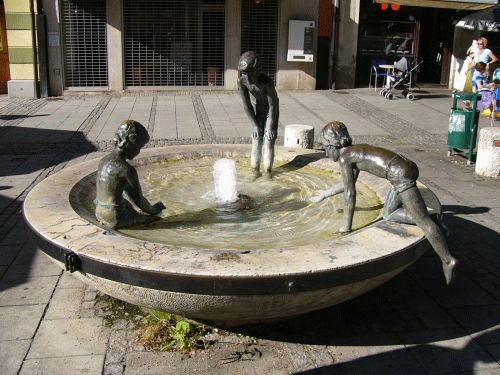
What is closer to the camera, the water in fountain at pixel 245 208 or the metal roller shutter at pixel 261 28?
the water in fountain at pixel 245 208

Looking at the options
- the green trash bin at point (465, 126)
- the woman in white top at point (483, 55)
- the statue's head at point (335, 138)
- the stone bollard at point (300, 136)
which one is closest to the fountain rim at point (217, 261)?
the statue's head at point (335, 138)

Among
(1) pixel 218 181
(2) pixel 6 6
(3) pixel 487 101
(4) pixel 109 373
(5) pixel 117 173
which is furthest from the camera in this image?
(2) pixel 6 6

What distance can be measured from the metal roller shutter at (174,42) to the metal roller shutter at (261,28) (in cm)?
65

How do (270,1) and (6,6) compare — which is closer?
(6,6)

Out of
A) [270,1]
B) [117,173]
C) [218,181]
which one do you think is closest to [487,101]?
[270,1]

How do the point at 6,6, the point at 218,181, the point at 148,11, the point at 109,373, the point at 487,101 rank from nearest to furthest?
the point at 109,373 → the point at 218,181 → the point at 487,101 → the point at 6,6 → the point at 148,11

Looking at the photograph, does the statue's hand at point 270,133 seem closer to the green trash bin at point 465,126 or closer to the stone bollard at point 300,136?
the stone bollard at point 300,136

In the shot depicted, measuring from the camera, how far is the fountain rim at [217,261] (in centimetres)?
382

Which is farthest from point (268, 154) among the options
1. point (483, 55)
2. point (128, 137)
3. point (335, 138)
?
point (483, 55)

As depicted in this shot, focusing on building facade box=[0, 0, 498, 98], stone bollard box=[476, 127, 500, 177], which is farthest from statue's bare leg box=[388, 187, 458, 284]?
building facade box=[0, 0, 498, 98]

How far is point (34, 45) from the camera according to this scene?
50.8ft

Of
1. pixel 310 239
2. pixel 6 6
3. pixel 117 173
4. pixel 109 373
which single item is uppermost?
pixel 6 6

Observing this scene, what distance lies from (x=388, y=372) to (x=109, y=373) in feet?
6.14

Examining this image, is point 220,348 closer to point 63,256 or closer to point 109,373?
point 109,373
